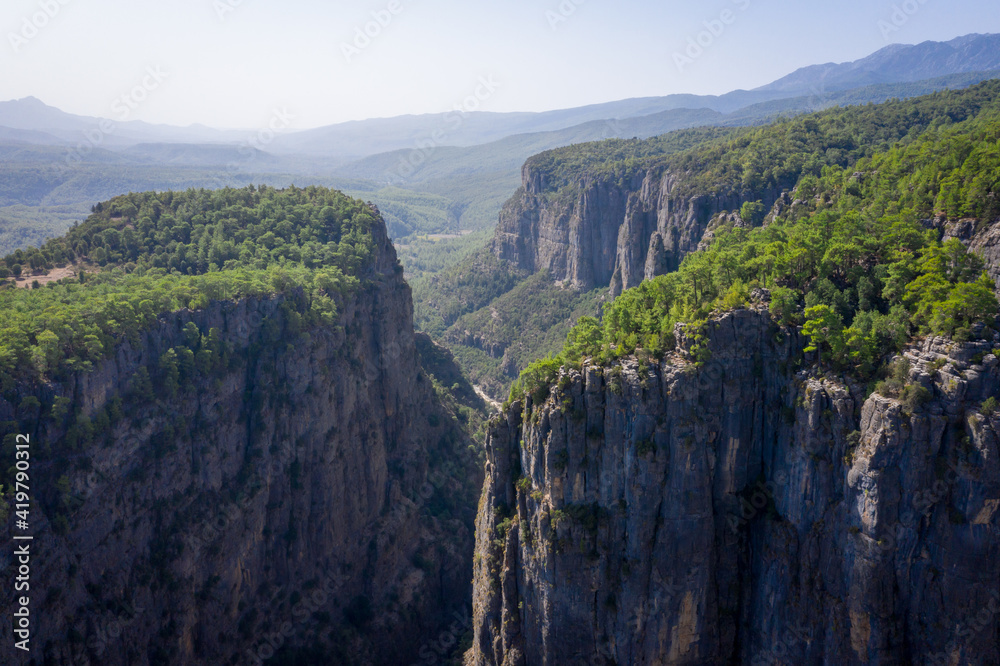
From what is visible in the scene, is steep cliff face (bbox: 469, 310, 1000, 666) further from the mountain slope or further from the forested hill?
the forested hill

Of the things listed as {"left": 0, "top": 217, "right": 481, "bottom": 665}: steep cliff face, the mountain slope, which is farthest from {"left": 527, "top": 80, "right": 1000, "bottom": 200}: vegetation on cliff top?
{"left": 0, "top": 217, "right": 481, "bottom": 665}: steep cliff face

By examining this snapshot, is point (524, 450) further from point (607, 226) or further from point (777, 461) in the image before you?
point (607, 226)

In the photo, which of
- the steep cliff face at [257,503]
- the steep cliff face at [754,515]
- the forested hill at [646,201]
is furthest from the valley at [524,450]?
the forested hill at [646,201]

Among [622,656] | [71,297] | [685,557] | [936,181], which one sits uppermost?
[936,181]

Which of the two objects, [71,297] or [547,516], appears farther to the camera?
[71,297]

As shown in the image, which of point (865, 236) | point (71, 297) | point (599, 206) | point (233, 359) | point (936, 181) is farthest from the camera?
point (599, 206)

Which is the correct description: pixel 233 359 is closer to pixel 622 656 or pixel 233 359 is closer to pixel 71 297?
pixel 71 297

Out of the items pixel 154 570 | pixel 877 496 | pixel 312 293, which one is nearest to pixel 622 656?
pixel 877 496
